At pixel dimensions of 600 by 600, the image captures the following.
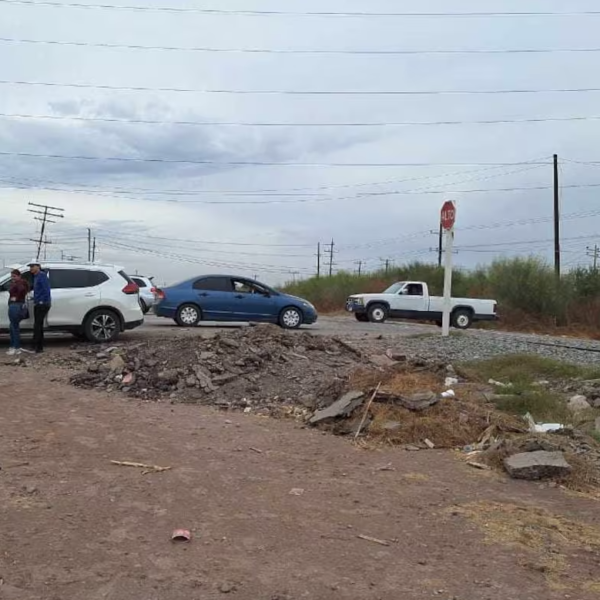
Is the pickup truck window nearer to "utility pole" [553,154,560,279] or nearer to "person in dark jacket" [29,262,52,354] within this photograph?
"utility pole" [553,154,560,279]

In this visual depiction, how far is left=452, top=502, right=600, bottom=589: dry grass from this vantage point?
166 inches

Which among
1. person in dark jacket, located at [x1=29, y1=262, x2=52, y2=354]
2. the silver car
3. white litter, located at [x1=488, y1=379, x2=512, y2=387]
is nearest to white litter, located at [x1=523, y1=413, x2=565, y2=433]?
white litter, located at [x1=488, y1=379, x2=512, y2=387]

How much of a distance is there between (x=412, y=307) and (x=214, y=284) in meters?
10.7

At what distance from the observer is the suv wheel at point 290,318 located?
19.7m

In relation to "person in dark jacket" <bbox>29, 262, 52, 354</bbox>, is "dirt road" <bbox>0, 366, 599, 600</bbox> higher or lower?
lower

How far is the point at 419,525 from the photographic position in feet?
15.8

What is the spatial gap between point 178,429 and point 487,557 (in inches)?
164

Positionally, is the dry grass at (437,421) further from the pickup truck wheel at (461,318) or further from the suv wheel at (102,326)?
the pickup truck wheel at (461,318)

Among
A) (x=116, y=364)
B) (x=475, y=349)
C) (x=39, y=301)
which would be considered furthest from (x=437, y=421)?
(x=39, y=301)

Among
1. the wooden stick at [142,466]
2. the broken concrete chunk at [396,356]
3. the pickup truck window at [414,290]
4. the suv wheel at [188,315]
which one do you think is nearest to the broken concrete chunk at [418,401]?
the wooden stick at [142,466]

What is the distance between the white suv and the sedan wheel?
5.69 meters

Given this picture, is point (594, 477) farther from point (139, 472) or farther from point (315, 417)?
point (139, 472)

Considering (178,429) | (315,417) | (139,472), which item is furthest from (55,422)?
(315,417)

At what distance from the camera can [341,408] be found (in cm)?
802
